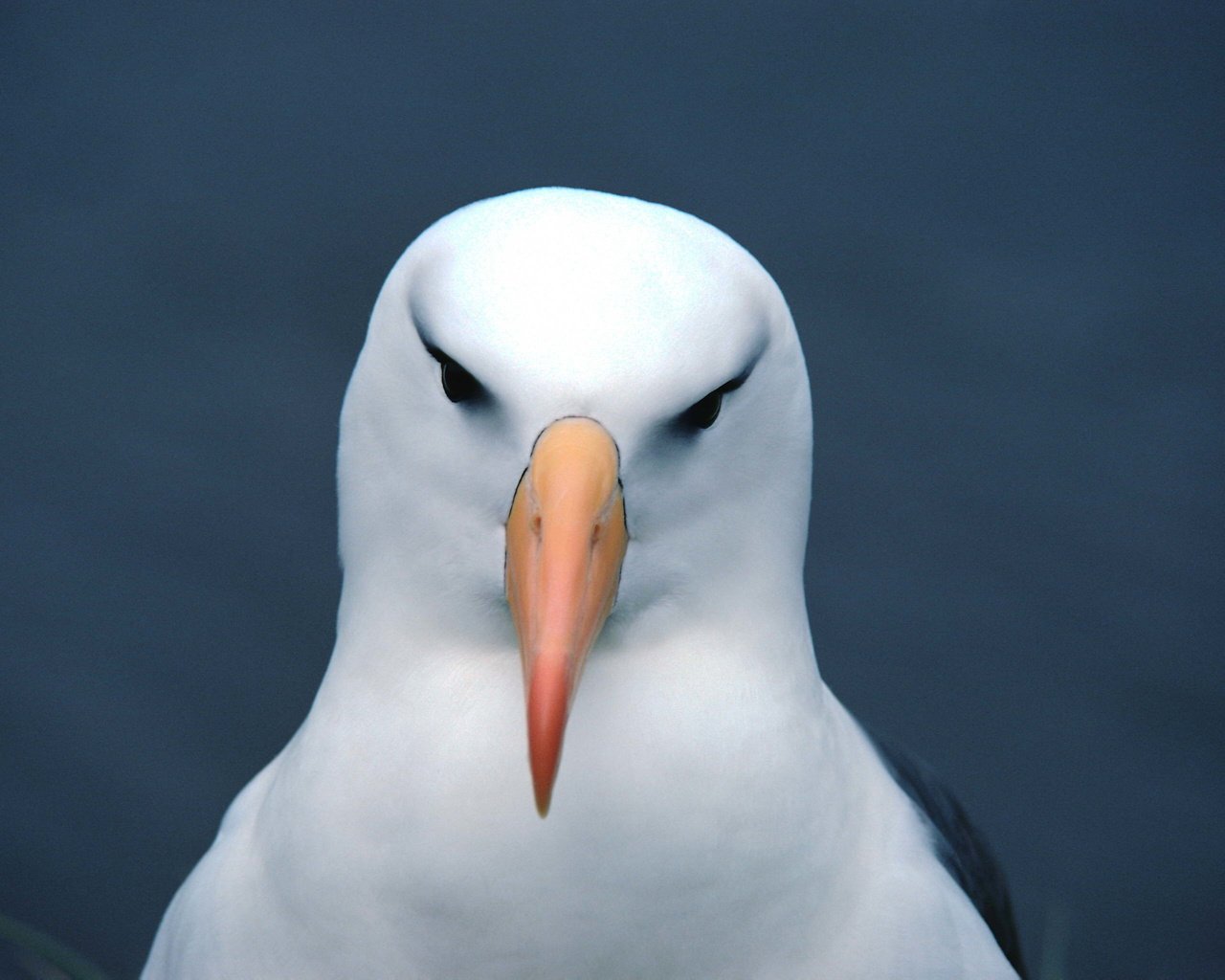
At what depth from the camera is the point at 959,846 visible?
1.84m

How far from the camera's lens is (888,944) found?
4.83 feet

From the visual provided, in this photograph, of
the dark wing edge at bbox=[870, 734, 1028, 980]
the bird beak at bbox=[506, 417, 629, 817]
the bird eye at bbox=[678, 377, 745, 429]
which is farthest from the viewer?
the dark wing edge at bbox=[870, 734, 1028, 980]

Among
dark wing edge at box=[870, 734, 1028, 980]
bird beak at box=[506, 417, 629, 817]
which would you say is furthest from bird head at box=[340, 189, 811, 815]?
dark wing edge at box=[870, 734, 1028, 980]

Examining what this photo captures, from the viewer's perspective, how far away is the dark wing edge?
1.71 m

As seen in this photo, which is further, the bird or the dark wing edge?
the dark wing edge

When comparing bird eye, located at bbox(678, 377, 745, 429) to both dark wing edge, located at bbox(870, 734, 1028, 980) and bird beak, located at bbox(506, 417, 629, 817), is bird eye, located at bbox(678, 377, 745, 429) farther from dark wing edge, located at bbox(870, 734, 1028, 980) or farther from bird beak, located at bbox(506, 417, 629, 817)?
dark wing edge, located at bbox(870, 734, 1028, 980)

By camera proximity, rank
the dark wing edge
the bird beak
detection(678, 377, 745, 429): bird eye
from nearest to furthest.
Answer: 1. the bird beak
2. detection(678, 377, 745, 429): bird eye
3. the dark wing edge

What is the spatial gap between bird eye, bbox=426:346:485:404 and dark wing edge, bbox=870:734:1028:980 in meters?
0.73

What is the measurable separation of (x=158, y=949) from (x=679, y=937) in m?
0.65

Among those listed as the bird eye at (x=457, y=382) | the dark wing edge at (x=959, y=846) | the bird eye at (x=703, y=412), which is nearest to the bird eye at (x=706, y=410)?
the bird eye at (x=703, y=412)

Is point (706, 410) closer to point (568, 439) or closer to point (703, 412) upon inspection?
point (703, 412)

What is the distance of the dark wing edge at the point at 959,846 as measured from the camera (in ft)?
5.62

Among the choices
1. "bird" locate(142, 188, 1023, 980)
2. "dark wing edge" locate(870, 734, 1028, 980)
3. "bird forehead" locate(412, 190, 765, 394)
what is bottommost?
"dark wing edge" locate(870, 734, 1028, 980)

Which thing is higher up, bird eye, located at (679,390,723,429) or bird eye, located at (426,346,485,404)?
bird eye, located at (426,346,485,404)
